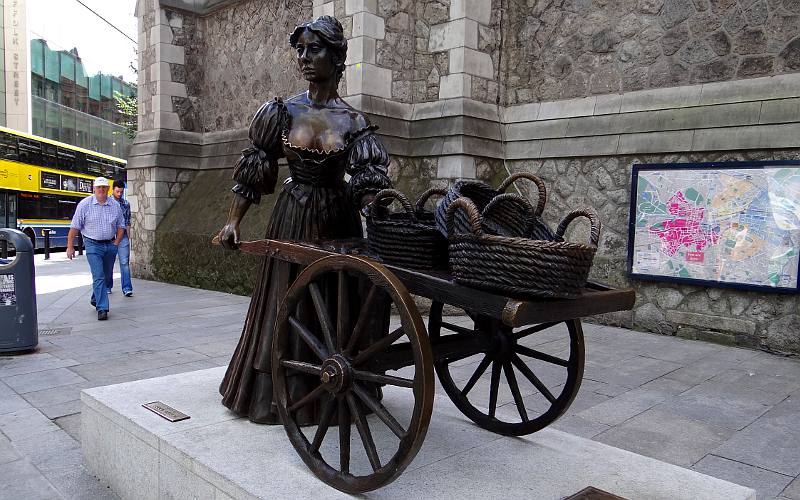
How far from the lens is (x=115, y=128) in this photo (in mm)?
36812

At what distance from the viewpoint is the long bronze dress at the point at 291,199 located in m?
2.83

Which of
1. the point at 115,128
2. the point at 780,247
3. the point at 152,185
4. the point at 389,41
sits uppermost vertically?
the point at 115,128

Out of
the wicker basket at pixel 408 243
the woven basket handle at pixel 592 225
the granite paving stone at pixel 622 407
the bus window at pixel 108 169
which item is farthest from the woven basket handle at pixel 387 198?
the bus window at pixel 108 169

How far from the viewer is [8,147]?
18156mm

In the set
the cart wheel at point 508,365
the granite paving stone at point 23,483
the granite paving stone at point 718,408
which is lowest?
the granite paving stone at point 23,483

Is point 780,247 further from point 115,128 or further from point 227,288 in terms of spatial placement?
point 115,128

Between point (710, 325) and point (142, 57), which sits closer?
point (710, 325)

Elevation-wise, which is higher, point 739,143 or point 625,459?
point 739,143

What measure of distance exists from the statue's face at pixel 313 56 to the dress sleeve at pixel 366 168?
34 cm

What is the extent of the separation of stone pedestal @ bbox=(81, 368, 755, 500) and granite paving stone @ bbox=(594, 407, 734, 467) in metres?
0.98

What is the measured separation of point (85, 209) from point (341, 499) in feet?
23.2

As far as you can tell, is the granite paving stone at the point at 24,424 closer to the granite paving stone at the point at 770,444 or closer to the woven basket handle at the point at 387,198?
the woven basket handle at the point at 387,198

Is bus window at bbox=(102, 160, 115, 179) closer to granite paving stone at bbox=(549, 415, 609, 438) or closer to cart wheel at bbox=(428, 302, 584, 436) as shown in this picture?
granite paving stone at bbox=(549, 415, 609, 438)

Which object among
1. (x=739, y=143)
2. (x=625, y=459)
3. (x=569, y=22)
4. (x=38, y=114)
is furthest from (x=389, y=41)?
(x=38, y=114)
